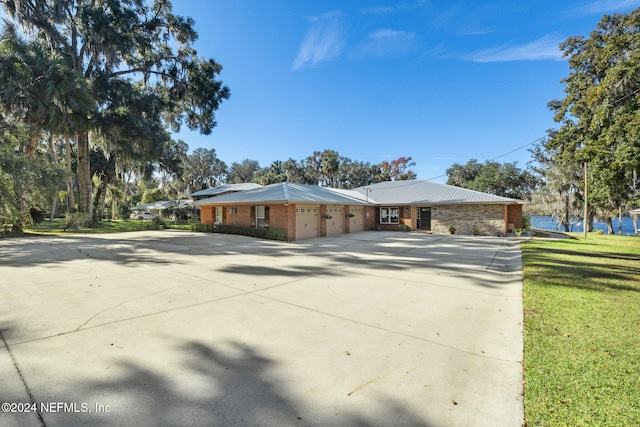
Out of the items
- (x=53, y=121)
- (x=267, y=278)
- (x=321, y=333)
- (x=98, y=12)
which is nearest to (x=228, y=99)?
(x=98, y=12)

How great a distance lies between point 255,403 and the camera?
2.49m

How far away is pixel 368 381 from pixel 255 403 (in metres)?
1.08

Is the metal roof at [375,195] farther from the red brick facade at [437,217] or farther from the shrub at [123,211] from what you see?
the shrub at [123,211]

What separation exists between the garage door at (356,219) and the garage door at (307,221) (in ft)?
11.9

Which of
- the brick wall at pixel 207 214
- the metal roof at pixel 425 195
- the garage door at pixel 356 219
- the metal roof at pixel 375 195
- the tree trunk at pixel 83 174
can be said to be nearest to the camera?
the metal roof at pixel 375 195

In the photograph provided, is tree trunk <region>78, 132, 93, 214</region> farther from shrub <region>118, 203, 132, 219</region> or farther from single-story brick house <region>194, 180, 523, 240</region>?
shrub <region>118, 203, 132, 219</region>

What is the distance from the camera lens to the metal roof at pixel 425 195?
65.3ft

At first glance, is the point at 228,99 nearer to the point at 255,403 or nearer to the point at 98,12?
the point at 98,12

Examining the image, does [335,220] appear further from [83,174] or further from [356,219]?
[83,174]

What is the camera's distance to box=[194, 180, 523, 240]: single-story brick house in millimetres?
17031

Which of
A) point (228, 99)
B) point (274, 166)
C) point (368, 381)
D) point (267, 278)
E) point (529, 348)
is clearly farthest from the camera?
point (274, 166)

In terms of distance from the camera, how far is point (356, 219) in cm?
2231

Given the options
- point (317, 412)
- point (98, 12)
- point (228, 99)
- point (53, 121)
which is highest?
point (98, 12)

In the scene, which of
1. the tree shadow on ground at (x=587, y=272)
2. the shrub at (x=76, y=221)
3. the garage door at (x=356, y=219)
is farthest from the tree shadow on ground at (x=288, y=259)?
the shrub at (x=76, y=221)
